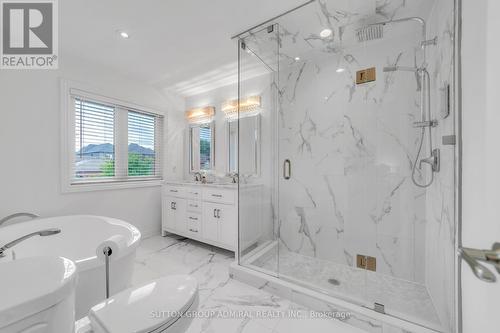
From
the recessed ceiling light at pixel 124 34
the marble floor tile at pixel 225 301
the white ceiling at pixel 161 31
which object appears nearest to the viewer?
the marble floor tile at pixel 225 301

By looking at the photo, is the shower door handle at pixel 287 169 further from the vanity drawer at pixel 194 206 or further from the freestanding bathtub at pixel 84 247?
the freestanding bathtub at pixel 84 247

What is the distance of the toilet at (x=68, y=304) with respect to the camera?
0.49 meters

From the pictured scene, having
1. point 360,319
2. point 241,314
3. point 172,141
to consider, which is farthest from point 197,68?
point 360,319

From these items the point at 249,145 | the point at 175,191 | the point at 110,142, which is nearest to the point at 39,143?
the point at 110,142

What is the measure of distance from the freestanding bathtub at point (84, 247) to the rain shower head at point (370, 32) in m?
2.63

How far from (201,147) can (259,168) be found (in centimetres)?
123

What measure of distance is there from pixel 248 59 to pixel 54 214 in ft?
9.20

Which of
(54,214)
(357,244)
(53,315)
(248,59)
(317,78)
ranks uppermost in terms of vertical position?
(248,59)

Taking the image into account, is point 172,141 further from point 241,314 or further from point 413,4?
point 413,4

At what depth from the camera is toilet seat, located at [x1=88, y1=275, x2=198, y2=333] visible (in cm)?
80

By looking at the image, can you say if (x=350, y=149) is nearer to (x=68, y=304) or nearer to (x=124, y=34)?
(x=68, y=304)

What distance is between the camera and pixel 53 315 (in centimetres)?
53

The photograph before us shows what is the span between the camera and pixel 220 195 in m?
2.60

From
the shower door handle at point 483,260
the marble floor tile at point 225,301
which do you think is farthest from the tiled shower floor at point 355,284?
the shower door handle at point 483,260
